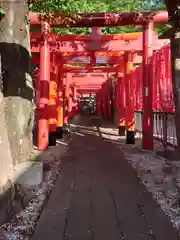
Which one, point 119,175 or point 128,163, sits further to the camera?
point 128,163

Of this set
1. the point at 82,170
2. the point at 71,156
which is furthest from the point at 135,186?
the point at 71,156

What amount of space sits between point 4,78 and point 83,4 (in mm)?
7314

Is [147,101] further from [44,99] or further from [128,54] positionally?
[128,54]

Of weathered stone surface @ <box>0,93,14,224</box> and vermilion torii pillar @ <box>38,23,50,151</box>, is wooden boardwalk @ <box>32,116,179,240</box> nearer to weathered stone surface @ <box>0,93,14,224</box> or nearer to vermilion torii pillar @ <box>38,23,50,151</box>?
weathered stone surface @ <box>0,93,14,224</box>

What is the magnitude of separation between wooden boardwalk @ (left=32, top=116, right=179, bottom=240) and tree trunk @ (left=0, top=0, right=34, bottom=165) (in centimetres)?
87

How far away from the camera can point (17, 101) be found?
5.22 metres

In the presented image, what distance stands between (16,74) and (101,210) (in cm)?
227

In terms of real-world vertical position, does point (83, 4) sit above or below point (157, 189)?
above

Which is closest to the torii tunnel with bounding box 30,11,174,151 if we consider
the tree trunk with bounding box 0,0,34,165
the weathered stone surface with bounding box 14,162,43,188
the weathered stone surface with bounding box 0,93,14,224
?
the tree trunk with bounding box 0,0,34,165

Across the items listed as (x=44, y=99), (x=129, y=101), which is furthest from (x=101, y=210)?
(x=129, y=101)

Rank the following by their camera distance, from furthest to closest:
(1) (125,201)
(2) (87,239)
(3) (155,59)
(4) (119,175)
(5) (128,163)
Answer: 1. (3) (155,59)
2. (5) (128,163)
3. (4) (119,175)
4. (1) (125,201)
5. (2) (87,239)

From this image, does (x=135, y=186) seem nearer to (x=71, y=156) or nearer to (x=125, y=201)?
(x=125, y=201)

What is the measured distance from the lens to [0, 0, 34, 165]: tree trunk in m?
5.12

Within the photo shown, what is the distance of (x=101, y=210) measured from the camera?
423 centimetres
